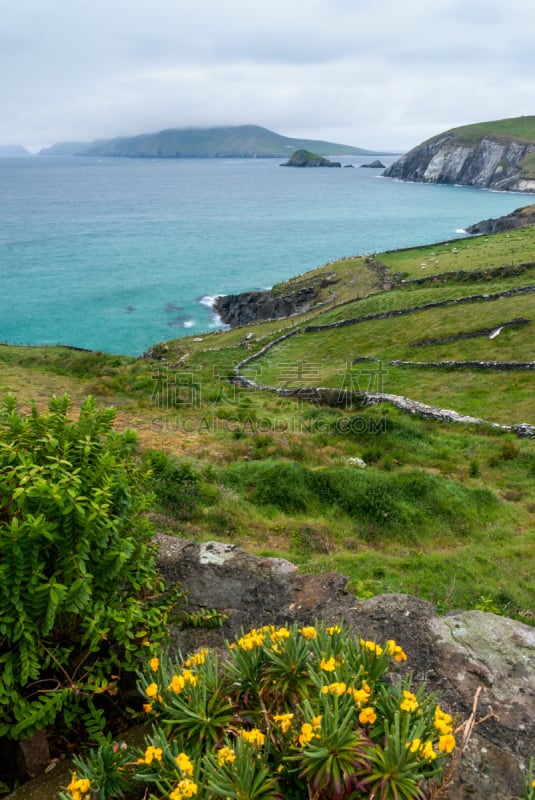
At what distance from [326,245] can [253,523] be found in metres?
106

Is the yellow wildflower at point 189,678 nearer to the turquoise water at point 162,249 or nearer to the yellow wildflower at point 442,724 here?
the yellow wildflower at point 442,724

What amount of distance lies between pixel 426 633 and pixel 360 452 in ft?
37.6

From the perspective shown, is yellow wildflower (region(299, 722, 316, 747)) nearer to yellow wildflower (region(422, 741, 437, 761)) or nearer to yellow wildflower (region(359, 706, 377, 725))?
yellow wildflower (region(359, 706, 377, 725))

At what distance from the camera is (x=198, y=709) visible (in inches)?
152

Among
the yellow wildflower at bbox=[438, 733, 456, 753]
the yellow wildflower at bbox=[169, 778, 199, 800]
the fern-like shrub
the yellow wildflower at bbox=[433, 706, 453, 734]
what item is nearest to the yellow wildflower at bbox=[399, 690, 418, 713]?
the yellow wildflower at bbox=[433, 706, 453, 734]

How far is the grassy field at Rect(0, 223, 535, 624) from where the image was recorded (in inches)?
438

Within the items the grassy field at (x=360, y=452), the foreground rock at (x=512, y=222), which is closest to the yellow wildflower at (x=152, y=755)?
the grassy field at (x=360, y=452)

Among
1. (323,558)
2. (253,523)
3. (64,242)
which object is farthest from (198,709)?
(64,242)

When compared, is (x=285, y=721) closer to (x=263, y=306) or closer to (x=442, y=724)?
(x=442, y=724)

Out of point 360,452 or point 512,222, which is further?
point 512,222

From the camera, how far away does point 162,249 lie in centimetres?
10969

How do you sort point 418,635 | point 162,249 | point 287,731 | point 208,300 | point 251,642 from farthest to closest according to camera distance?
point 162,249
point 208,300
point 418,635
point 251,642
point 287,731

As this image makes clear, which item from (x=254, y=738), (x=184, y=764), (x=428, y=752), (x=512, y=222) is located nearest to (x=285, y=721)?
(x=254, y=738)

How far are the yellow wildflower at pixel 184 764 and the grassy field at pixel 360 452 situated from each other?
5881mm
